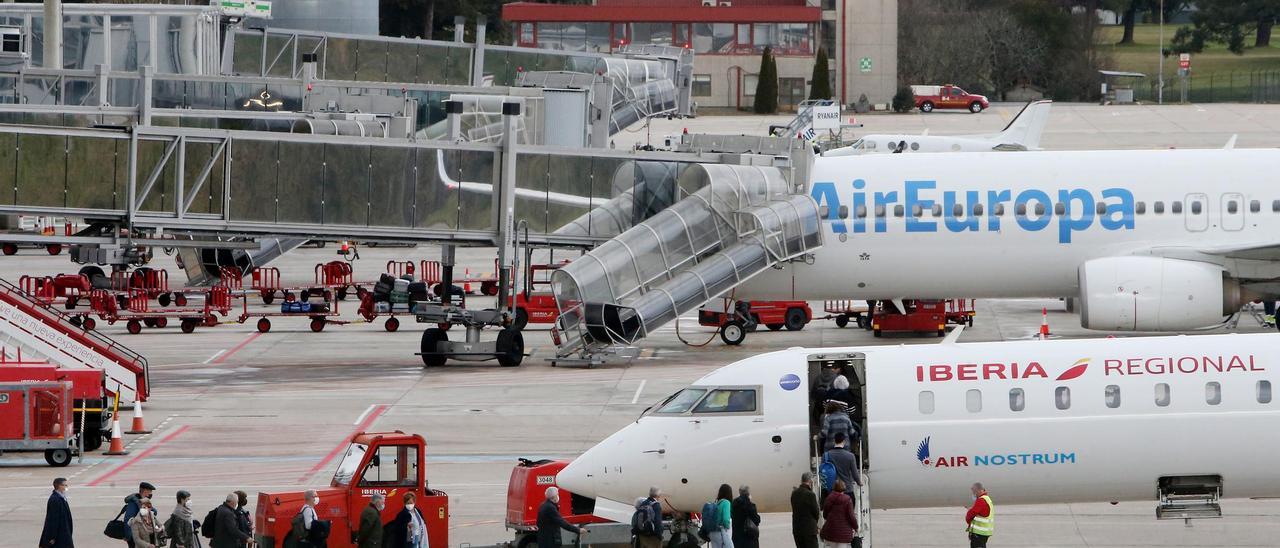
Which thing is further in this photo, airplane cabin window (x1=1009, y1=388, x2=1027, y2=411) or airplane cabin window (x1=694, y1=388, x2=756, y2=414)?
airplane cabin window (x1=694, y1=388, x2=756, y2=414)

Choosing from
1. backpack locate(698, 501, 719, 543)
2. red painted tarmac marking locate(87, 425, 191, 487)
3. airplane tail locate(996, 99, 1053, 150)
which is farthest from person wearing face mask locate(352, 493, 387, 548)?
airplane tail locate(996, 99, 1053, 150)

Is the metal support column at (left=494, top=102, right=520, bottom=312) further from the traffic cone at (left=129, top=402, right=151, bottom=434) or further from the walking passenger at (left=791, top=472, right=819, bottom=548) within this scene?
the walking passenger at (left=791, top=472, right=819, bottom=548)

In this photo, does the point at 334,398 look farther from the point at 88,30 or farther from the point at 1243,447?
the point at 88,30

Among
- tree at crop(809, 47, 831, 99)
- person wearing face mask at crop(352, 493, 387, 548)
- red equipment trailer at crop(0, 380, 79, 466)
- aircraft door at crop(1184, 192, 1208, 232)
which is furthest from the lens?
tree at crop(809, 47, 831, 99)

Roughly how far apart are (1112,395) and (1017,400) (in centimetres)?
112

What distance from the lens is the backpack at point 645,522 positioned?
20797mm

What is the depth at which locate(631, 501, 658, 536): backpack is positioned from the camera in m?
20.8

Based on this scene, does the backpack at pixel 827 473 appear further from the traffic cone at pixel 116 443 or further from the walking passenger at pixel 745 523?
the traffic cone at pixel 116 443

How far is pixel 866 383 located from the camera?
22281mm

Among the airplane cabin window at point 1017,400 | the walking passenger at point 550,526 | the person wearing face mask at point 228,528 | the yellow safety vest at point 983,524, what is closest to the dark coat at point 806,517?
the yellow safety vest at point 983,524

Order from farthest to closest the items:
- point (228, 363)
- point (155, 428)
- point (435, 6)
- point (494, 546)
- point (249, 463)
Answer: point (435, 6) < point (228, 363) < point (155, 428) < point (249, 463) < point (494, 546)

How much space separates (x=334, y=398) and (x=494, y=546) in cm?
1424

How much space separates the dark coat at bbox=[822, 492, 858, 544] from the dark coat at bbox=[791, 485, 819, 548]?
0.16 m

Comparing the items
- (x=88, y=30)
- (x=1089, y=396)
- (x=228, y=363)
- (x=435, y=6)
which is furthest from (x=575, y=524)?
(x=435, y=6)
